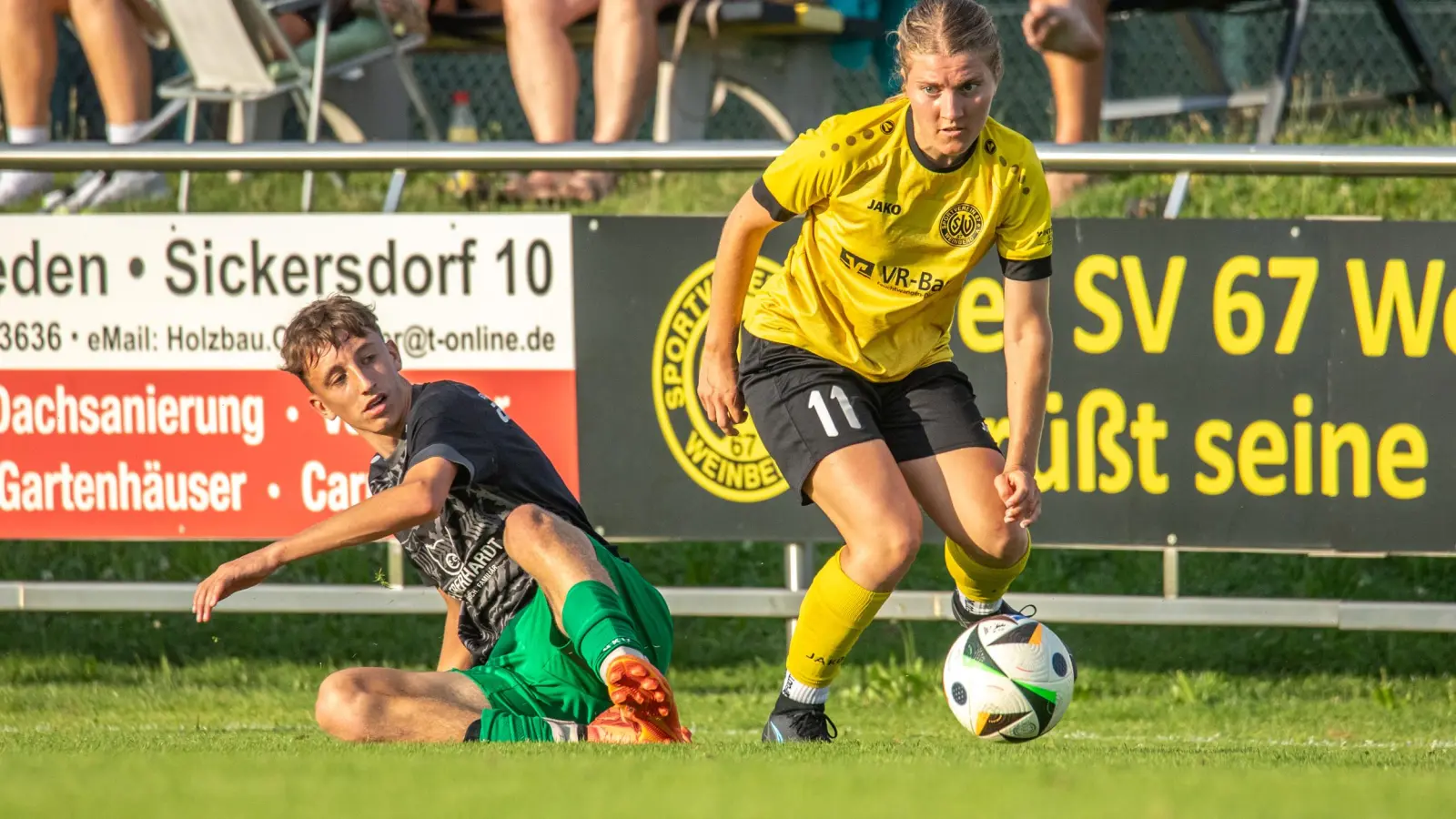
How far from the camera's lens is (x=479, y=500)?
5.31 metres

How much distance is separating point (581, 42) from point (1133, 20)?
5.08m

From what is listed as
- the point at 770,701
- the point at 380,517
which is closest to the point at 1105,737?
the point at 770,701

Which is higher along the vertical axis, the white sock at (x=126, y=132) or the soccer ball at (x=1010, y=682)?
the white sock at (x=126, y=132)

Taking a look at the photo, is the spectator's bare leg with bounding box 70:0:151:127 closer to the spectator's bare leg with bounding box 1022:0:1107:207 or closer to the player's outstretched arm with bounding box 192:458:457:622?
the spectator's bare leg with bounding box 1022:0:1107:207

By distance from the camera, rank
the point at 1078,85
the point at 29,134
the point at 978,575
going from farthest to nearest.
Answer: the point at 29,134 < the point at 1078,85 < the point at 978,575

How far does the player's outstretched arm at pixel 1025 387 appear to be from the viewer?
5102 mm

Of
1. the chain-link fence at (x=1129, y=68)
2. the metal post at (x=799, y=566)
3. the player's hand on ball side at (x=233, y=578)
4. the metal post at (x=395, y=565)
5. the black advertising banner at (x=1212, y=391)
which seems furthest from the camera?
the chain-link fence at (x=1129, y=68)

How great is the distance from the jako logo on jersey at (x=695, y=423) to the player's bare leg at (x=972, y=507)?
44.2 inches

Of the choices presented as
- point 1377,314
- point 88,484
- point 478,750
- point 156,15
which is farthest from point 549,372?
point 156,15

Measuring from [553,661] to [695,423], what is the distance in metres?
1.49

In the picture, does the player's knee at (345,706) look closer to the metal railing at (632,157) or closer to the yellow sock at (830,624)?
the yellow sock at (830,624)

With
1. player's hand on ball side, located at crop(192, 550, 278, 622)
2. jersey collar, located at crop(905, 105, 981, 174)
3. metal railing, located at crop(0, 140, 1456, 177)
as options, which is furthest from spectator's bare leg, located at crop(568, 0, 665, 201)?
player's hand on ball side, located at crop(192, 550, 278, 622)

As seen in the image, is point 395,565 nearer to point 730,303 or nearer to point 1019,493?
point 730,303

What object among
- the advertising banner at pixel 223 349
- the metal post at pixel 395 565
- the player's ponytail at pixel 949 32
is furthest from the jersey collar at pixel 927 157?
the metal post at pixel 395 565
